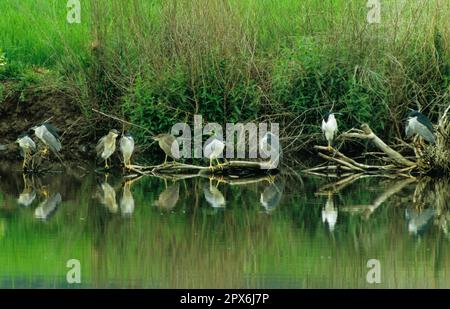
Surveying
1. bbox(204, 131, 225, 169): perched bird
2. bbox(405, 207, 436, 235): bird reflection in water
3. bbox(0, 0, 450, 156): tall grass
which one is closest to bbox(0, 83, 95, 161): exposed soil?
bbox(0, 0, 450, 156): tall grass

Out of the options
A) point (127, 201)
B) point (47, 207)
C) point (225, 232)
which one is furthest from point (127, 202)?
point (225, 232)

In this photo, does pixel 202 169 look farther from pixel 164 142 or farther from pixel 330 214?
pixel 330 214

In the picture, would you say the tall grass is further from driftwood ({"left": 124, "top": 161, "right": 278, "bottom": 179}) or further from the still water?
the still water

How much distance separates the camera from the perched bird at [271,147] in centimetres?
1593

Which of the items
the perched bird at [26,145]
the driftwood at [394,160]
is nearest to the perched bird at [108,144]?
the perched bird at [26,145]

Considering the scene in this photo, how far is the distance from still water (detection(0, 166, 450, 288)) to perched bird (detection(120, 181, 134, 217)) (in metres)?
0.01

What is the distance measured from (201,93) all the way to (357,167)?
8.68ft

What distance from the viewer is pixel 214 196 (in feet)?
45.5

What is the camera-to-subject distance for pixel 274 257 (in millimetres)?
10109

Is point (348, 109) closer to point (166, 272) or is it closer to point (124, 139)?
point (124, 139)

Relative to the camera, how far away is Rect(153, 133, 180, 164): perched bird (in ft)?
53.0

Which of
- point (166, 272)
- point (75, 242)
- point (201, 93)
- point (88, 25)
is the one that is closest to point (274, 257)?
point (166, 272)

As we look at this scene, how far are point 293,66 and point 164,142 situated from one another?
2.30 m

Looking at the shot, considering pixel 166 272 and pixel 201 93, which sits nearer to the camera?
pixel 166 272
